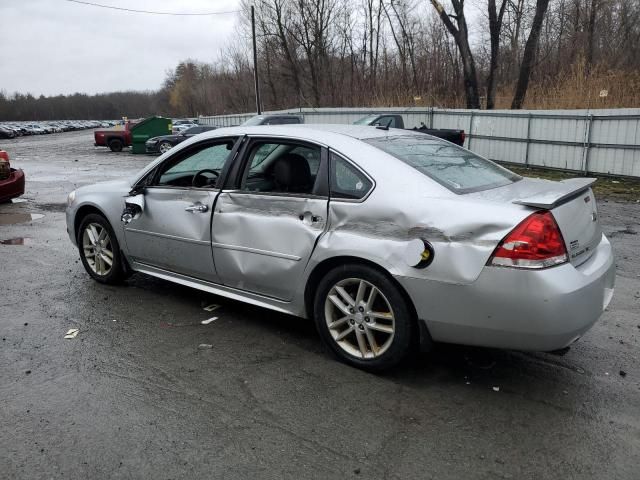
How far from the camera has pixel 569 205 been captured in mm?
3281

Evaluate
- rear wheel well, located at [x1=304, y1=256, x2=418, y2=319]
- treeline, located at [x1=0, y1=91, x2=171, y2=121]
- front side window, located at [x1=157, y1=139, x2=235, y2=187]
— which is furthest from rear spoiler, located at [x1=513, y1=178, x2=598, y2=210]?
treeline, located at [x1=0, y1=91, x2=171, y2=121]

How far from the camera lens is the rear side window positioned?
3578mm

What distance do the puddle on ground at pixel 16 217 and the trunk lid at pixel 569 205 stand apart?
8538mm

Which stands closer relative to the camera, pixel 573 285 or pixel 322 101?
pixel 573 285

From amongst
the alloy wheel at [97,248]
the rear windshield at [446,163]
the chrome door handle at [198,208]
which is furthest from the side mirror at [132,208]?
the rear windshield at [446,163]

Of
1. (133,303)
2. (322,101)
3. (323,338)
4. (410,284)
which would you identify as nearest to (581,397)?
(410,284)

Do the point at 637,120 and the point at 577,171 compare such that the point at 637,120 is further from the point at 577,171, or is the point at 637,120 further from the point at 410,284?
the point at 410,284

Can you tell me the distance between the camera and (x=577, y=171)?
49.5 feet

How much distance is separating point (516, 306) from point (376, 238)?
90cm

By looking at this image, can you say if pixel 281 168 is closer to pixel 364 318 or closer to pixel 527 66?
pixel 364 318

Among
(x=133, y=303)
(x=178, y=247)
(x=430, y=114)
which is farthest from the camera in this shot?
(x=430, y=114)

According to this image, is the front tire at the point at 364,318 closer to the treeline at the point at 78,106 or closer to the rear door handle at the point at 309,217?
the rear door handle at the point at 309,217

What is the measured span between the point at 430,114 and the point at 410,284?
19.0m

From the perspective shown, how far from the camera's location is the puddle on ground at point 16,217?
9.47 meters
